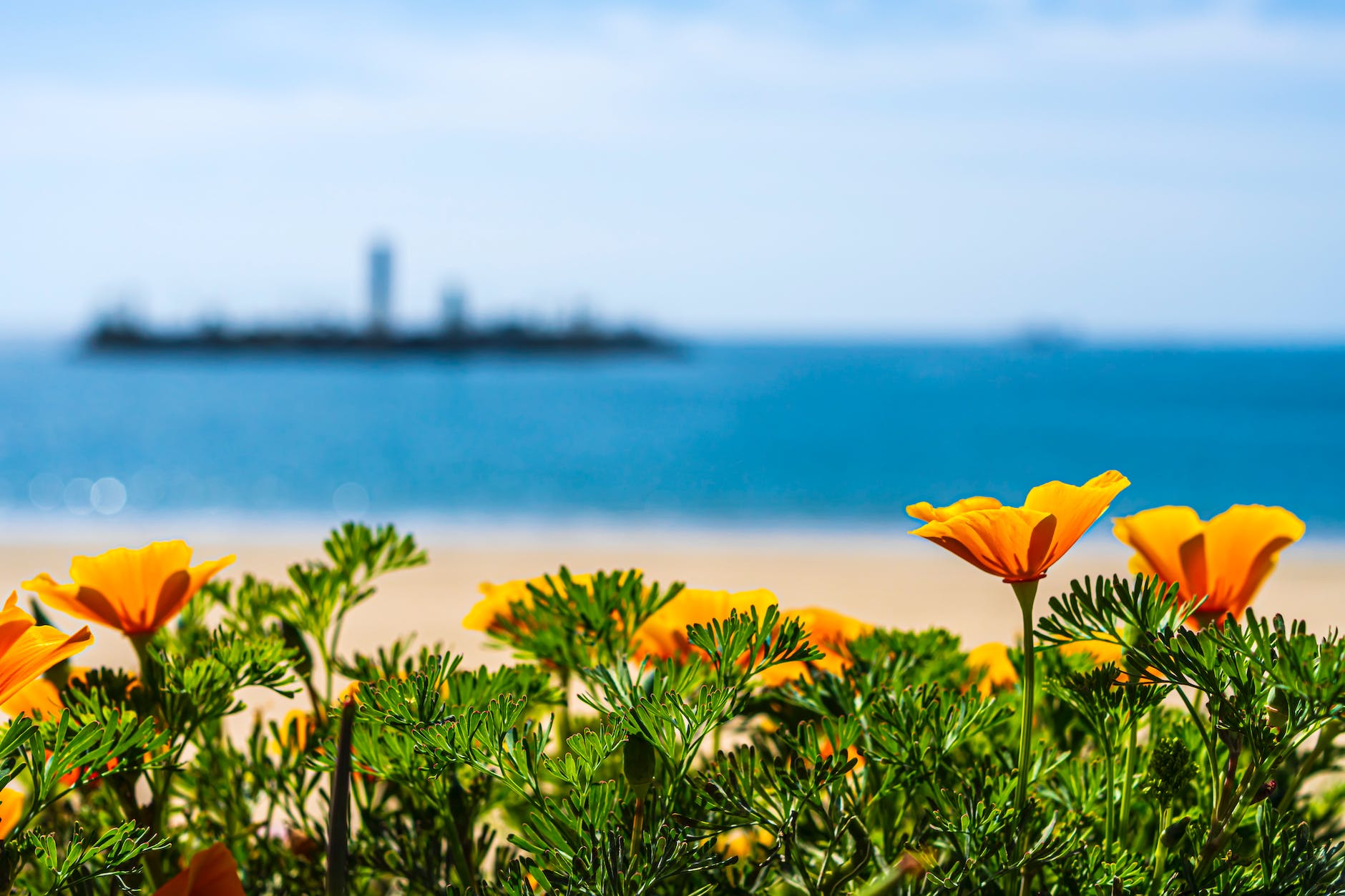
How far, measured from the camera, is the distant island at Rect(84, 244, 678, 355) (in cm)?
6644

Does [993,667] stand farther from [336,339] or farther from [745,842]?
[336,339]

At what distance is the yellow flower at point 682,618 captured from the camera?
774mm

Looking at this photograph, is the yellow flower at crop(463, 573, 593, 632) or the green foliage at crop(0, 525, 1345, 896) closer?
the green foliage at crop(0, 525, 1345, 896)

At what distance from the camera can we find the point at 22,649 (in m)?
0.57

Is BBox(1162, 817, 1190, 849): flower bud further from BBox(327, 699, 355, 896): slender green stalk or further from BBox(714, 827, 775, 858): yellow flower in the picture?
BBox(327, 699, 355, 896): slender green stalk

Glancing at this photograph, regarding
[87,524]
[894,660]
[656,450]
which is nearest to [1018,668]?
[894,660]

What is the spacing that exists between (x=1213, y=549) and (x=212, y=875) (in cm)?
68

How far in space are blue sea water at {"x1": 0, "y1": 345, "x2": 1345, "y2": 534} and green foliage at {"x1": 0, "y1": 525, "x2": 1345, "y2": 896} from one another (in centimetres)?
1741

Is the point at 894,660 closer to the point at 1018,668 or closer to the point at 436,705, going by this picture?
the point at 1018,668

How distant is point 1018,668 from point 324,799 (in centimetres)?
54

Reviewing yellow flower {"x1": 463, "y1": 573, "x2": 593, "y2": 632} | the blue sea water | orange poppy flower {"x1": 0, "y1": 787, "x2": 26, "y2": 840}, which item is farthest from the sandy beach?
the blue sea water

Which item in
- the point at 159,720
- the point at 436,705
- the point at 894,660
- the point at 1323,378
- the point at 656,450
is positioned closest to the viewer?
the point at 436,705

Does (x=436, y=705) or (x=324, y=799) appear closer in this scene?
(x=436, y=705)

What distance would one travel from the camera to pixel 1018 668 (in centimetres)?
85
